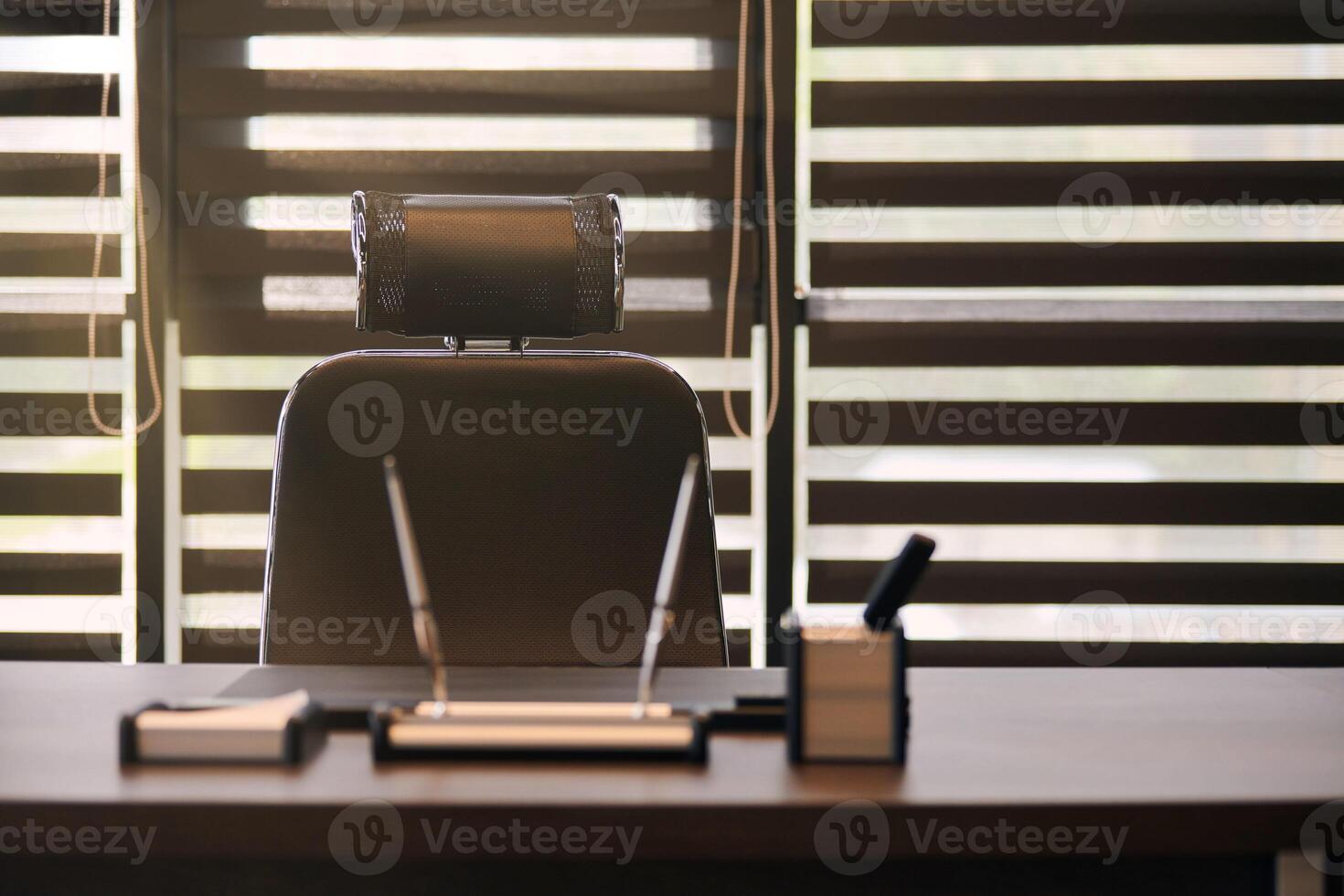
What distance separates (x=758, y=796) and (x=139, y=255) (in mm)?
2533

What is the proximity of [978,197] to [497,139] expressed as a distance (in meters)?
1.25

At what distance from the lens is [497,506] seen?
1472mm

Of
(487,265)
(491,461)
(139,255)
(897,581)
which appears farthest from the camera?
(139,255)

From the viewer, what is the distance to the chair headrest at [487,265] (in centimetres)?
135

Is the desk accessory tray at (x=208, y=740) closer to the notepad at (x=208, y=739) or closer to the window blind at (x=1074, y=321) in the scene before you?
the notepad at (x=208, y=739)

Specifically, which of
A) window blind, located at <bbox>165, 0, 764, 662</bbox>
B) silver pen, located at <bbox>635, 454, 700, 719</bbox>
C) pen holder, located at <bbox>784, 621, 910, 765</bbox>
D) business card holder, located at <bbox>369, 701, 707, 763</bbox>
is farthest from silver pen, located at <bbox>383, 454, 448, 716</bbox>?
window blind, located at <bbox>165, 0, 764, 662</bbox>

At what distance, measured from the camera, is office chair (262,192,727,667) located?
137cm

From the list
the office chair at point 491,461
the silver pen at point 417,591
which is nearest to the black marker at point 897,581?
the silver pen at point 417,591

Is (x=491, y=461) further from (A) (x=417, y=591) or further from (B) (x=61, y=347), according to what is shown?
(B) (x=61, y=347)

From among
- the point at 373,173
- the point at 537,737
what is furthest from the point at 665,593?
the point at 373,173

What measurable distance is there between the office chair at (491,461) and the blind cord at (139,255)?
1483 mm

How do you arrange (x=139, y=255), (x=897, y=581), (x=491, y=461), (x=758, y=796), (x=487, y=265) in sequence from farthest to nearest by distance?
(x=139, y=255) → (x=491, y=461) → (x=487, y=265) → (x=897, y=581) → (x=758, y=796)

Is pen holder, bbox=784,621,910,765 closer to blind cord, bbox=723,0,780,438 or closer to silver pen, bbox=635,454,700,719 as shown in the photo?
silver pen, bbox=635,454,700,719

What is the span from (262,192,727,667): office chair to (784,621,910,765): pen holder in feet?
2.07
